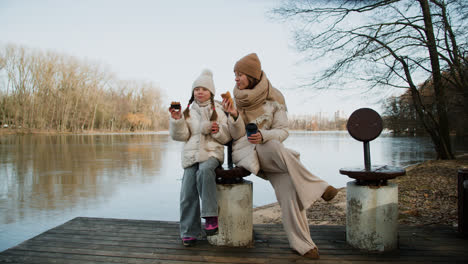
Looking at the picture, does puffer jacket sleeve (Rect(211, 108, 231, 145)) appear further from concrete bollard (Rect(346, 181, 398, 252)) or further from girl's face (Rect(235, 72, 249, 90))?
concrete bollard (Rect(346, 181, 398, 252))

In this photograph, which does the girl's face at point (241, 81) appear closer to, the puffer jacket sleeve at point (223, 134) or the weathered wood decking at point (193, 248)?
the puffer jacket sleeve at point (223, 134)

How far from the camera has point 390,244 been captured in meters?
2.92

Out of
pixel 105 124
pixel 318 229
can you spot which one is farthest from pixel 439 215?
pixel 105 124

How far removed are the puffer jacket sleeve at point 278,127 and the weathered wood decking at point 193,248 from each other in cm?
100

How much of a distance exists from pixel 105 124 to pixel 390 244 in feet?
204

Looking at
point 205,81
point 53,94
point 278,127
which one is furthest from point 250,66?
point 53,94

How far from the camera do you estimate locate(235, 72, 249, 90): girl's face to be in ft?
10.3

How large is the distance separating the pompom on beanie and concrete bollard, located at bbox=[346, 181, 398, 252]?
1421 mm

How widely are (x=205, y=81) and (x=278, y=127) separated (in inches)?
34.9

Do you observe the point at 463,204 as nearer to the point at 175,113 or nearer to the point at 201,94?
the point at 201,94

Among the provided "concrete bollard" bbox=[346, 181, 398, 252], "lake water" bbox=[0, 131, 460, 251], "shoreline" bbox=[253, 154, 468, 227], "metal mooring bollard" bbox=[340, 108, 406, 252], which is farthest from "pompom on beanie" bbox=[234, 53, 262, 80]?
"lake water" bbox=[0, 131, 460, 251]

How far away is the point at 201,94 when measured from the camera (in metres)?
3.34

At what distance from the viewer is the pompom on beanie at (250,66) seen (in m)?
3.10

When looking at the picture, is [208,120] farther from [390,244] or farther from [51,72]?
[51,72]
